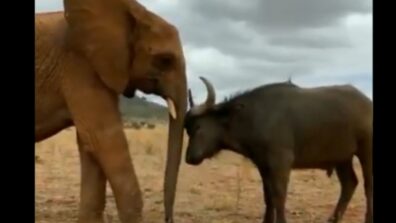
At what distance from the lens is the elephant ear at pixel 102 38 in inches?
282

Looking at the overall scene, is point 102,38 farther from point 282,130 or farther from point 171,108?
point 282,130

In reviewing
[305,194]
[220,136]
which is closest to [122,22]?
[220,136]

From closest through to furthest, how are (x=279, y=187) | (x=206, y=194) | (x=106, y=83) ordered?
(x=106, y=83), (x=279, y=187), (x=206, y=194)

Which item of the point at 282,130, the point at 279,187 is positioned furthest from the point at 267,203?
the point at 282,130

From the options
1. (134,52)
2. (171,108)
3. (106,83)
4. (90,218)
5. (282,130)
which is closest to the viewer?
(106,83)

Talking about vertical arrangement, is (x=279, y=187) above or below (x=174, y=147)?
below

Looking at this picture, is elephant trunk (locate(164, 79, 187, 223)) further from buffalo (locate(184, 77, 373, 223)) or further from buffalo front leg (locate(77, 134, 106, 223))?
buffalo (locate(184, 77, 373, 223))

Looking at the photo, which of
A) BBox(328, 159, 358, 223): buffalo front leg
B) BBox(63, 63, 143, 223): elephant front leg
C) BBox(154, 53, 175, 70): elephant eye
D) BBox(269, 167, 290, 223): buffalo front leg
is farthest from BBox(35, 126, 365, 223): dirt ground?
BBox(154, 53, 175, 70): elephant eye

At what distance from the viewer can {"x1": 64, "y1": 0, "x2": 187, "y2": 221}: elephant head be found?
7.22 metres

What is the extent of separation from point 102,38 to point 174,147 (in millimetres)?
1122

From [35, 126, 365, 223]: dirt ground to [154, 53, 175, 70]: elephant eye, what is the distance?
7.37 feet

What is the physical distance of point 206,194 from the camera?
1309 cm

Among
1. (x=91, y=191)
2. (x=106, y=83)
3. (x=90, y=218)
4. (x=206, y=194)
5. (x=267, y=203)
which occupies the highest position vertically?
(x=106, y=83)

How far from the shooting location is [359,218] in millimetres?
10938
